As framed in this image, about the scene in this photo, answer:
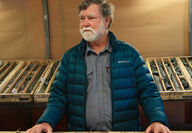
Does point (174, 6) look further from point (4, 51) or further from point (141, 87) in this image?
point (4, 51)

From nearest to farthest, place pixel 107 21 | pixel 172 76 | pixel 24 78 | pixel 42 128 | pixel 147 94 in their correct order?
1. pixel 42 128
2. pixel 147 94
3. pixel 107 21
4. pixel 172 76
5. pixel 24 78

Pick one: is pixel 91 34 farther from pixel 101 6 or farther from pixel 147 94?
pixel 147 94

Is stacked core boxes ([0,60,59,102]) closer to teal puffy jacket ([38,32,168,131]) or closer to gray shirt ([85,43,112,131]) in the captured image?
teal puffy jacket ([38,32,168,131])

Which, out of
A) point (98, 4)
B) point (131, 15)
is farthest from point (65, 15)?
point (98, 4)

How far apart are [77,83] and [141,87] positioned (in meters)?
0.59

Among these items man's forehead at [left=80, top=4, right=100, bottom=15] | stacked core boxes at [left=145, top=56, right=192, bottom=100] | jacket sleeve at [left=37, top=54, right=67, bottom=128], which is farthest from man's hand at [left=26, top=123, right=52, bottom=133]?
stacked core boxes at [left=145, top=56, right=192, bottom=100]

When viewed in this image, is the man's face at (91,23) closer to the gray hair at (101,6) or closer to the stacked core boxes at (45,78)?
the gray hair at (101,6)

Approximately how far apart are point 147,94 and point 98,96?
44cm

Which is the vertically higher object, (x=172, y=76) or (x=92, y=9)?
(x=92, y=9)

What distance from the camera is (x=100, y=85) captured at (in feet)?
6.49

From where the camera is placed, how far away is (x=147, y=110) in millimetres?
1863

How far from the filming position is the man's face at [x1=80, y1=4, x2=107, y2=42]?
1979 millimetres

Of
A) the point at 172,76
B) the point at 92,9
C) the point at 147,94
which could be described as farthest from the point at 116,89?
the point at 172,76

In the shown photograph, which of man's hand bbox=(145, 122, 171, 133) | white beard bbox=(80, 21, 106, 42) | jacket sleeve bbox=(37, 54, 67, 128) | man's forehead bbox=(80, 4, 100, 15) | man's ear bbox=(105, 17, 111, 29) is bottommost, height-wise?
man's hand bbox=(145, 122, 171, 133)
